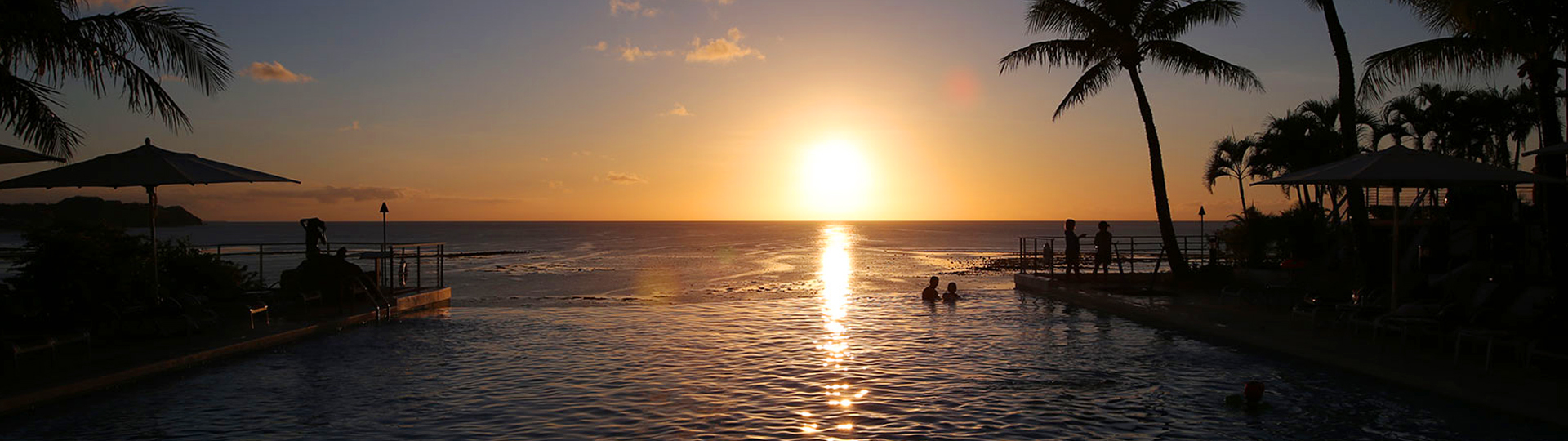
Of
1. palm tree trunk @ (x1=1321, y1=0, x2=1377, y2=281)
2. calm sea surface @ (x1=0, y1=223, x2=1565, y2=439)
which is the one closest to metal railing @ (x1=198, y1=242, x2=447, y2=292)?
calm sea surface @ (x1=0, y1=223, x2=1565, y2=439)

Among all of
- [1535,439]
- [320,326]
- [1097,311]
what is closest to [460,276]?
[320,326]

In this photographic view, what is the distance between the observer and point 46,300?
10555 millimetres

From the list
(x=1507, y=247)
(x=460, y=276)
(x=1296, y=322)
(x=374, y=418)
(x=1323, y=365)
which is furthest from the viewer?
(x=460, y=276)

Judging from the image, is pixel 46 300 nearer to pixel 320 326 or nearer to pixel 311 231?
pixel 320 326

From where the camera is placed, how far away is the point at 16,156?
9508 millimetres

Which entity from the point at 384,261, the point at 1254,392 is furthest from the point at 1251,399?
the point at 384,261

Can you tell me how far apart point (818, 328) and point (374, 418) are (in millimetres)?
7833

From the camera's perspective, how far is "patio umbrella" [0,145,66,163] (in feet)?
30.6

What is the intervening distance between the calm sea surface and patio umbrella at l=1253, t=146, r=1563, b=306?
7.67 ft

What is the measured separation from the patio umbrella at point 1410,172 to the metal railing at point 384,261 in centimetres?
1502

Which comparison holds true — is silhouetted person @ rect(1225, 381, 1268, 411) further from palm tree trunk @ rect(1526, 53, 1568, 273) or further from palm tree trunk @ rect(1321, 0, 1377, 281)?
palm tree trunk @ rect(1321, 0, 1377, 281)

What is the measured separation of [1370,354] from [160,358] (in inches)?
518

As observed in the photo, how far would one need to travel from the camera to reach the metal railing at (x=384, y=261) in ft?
56.1

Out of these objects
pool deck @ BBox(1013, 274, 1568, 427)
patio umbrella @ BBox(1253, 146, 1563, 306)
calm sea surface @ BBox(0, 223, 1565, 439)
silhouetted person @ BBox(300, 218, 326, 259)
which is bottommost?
calm sea surface @ BBox(0, 223, 1565, 439)
